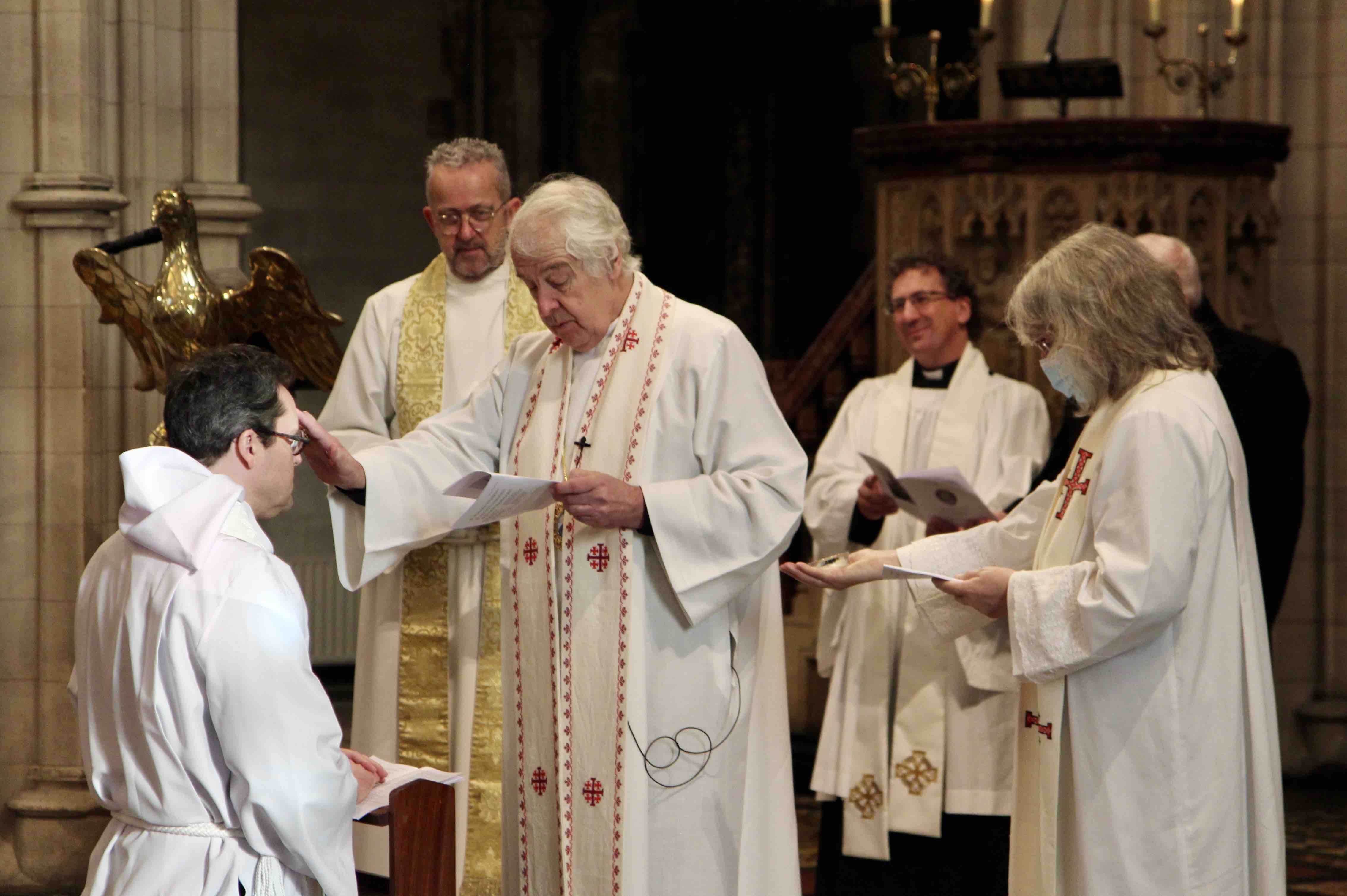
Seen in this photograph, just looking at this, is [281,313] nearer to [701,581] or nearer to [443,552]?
[443,552]

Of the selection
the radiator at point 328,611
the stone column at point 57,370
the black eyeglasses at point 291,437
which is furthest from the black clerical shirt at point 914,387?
the radiator at point 328,611

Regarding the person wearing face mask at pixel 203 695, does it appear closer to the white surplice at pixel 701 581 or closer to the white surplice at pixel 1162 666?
the white surplice at pixel 701 581

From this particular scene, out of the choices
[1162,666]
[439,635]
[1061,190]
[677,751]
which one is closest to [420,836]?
[677,751]

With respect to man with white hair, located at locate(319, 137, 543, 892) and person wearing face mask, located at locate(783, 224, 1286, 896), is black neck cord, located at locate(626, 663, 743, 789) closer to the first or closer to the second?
person wearing face mask, located at locate(783, 224, 1286, 896)

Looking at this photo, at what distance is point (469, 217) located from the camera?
4.39 meters

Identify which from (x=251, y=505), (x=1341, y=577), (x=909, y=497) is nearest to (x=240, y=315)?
(x=909, y=497)

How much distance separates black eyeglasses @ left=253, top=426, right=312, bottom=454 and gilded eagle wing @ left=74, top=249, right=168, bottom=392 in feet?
6.41

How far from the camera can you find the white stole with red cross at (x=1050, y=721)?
3.23 m

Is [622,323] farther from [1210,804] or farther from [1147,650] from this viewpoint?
[1210,804]

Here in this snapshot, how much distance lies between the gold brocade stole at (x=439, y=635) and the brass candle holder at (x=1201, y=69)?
2865mm

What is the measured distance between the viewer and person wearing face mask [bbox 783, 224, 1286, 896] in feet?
10.1

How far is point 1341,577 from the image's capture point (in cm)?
691

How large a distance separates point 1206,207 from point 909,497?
194 cm

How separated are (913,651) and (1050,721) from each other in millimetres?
1609
